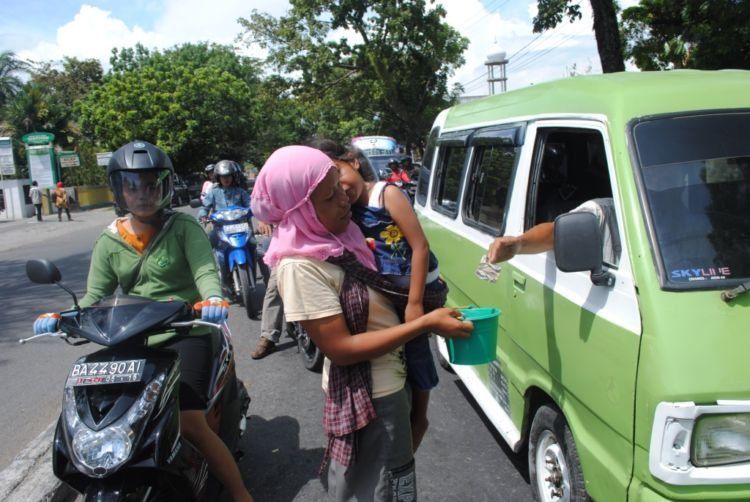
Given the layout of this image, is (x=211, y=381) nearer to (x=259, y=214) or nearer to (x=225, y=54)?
(x=259, y=214)

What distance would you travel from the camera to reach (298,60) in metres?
26.2

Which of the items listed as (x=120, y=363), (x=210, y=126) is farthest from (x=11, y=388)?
(x=210, y=126)

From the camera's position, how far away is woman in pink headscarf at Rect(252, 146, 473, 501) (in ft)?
6.12

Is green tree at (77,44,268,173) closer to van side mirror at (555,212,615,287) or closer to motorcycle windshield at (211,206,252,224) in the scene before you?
motorcycle windshield at (211,206,252,224)

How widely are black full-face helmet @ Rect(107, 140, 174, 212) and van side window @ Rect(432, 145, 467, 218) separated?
2242 mm

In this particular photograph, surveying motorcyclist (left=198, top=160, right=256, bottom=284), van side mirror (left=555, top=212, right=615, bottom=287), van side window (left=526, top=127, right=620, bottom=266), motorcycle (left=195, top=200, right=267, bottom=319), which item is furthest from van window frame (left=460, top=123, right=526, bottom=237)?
motorcyclist (left=198, top=160, right=256, bottom=284)

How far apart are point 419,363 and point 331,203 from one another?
74 centimetres

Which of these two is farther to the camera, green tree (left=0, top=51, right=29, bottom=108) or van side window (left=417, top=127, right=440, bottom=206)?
green tree (left=0, top=51, right=29, bottom=108)

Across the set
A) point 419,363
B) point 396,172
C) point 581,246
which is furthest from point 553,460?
point 396,172

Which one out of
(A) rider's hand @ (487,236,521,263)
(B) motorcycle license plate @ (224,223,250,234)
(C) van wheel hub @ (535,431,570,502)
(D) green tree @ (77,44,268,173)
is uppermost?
(D) green tree @ (77,44,268,173)

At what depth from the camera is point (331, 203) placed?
6.40 feet

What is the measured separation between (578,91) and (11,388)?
5150 millimetres

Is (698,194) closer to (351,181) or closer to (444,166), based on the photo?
(351,181)

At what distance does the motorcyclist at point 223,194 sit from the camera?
7.12m
